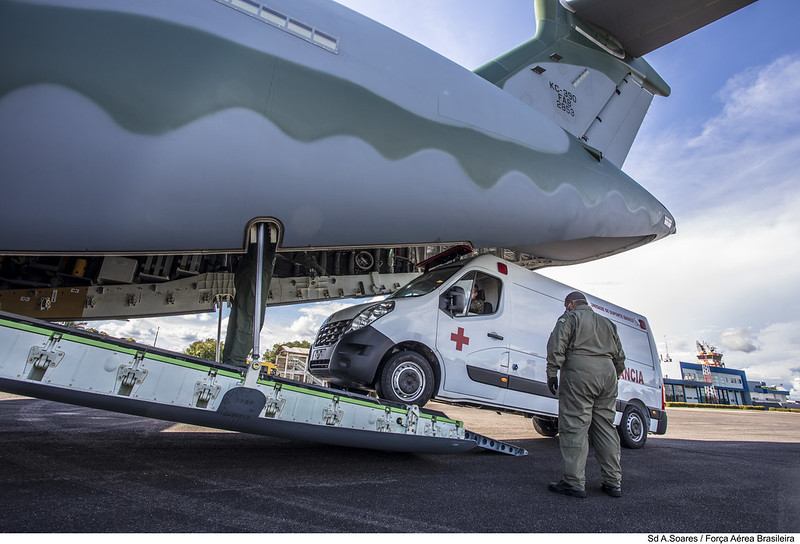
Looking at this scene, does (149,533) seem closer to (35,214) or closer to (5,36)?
(35,214)

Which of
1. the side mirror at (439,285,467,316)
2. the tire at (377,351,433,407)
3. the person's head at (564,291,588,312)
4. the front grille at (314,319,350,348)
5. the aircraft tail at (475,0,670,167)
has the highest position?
the aircraft tail at (475,0,670,167)

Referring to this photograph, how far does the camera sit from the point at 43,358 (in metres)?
2.45

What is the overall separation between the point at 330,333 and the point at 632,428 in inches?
185

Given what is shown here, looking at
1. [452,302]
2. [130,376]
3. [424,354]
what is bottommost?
[130,376]

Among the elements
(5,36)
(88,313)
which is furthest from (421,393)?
(88,313)

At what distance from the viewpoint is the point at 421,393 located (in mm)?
4184

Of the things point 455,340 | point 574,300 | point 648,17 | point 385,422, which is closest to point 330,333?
point 455,340

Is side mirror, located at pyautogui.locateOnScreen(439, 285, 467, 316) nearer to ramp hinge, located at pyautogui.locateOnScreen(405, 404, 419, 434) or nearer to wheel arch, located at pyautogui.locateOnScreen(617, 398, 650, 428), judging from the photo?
ramp hinge, located at pyautogui.locateOnScreen(405, 404, 419, 434)

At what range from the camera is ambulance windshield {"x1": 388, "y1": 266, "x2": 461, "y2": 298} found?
4.80 meters

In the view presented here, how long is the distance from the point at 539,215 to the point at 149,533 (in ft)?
14.2

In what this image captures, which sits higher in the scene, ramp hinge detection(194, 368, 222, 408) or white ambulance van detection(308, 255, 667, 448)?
white ambulance van detection(308, 255, 667, 448)

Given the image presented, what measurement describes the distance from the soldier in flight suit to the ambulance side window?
4.78 feet

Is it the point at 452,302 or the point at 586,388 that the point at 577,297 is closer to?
the point at 586,388

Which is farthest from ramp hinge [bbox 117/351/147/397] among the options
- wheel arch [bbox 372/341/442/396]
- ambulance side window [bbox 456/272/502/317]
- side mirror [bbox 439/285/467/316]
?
ambulance side window [bbox 456/272/502/317]
